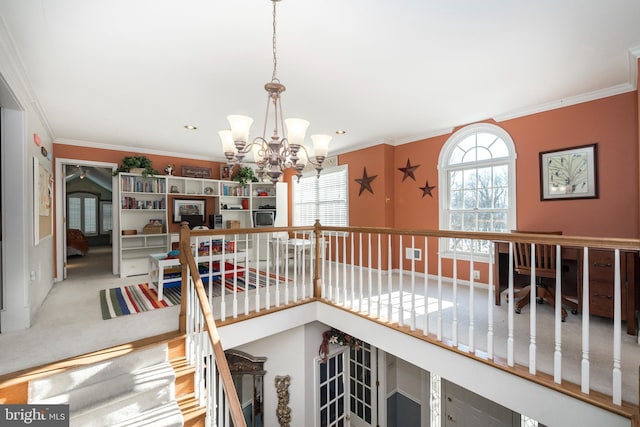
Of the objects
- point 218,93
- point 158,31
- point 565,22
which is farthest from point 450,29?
point 218,93

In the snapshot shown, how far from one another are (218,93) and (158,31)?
102 centimetres

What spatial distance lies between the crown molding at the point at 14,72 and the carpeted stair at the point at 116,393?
7.60 feet

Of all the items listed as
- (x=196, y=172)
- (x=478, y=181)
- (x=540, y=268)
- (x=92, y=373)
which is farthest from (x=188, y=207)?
(x=540, y=268)

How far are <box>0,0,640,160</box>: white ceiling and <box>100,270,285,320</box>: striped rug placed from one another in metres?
2.08

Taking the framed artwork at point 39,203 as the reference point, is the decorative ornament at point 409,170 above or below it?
above

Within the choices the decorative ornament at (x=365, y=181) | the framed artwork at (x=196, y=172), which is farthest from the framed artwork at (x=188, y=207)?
the decorative ornament at (x=365, y=181)

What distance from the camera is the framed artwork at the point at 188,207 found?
5.64 meters

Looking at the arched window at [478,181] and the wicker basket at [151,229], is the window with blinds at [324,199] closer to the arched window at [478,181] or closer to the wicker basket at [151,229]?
the arched window at [478,181]

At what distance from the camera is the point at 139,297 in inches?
143

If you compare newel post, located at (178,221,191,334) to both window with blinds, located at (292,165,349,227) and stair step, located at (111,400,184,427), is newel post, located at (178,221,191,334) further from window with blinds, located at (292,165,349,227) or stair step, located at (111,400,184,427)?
window with blinds, located at (292,165,349,227)

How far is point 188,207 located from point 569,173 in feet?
20.5

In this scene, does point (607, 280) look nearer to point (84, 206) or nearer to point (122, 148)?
point (122, 148)

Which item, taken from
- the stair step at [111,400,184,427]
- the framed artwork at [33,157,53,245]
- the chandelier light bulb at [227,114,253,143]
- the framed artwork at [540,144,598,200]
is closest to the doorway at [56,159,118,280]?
the framed artwork at [33,157,53,245]

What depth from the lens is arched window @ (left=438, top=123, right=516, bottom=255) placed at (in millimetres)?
3688
